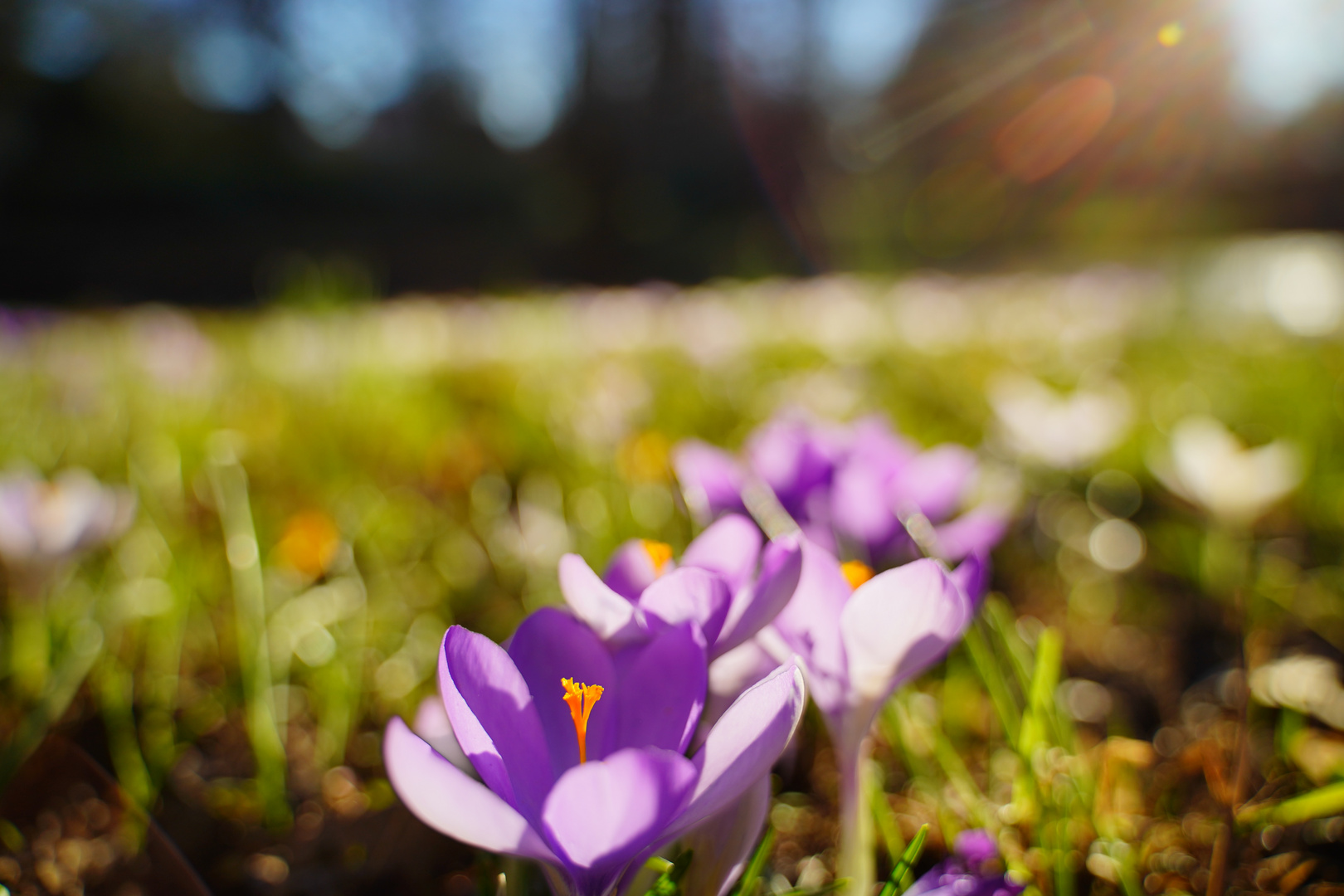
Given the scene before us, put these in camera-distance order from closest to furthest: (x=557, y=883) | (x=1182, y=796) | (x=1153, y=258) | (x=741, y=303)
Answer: (x=557, y=883), (x=1182, y=796), (x=741, y=303), (x=1153, y=258)

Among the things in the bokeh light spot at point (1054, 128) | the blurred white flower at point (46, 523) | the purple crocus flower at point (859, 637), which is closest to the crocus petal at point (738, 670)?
the purple crocus flower at point (859, 637)

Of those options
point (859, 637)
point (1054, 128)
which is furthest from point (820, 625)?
point (1054, 128)

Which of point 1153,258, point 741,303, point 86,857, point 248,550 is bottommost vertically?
point 1153,258

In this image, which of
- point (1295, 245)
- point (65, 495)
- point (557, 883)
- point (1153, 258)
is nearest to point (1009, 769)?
point (557, 883)

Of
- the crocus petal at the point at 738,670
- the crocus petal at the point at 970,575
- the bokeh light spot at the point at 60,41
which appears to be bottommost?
the crocus petal at the point at 738,670

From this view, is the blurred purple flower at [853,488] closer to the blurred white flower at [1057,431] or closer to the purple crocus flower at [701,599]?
the purple crocus flower at [701,599]

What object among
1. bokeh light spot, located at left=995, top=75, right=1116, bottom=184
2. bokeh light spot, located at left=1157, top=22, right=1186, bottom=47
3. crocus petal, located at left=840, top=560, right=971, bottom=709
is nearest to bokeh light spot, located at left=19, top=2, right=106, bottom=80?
bokeh light spot, located at left=995, top=75, right=1116, bottom=184

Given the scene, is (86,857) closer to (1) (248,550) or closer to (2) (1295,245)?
(1) (248,550)
